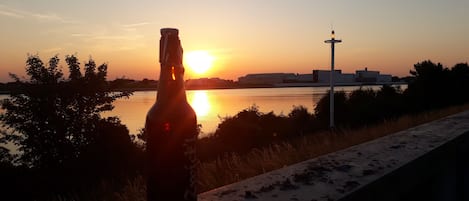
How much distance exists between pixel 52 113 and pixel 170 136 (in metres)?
23.2

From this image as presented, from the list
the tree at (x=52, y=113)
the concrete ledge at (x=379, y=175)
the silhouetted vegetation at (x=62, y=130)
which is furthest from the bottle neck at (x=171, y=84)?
the tree at (x=52, y=113)

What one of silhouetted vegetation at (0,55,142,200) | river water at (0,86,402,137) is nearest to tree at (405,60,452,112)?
river water at (0,86,402,137)

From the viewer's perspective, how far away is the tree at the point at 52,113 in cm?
2212

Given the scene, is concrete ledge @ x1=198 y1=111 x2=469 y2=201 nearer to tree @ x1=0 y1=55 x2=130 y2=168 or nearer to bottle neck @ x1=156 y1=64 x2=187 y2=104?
bottle neck @ x1=156 y1=64 x2=187 y2=104

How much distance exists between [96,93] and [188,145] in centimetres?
2458

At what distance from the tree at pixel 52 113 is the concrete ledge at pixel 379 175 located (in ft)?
67.7

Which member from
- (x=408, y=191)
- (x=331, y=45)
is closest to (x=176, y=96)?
(x=408, y=191)

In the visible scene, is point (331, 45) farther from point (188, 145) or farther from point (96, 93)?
point (188, 145)

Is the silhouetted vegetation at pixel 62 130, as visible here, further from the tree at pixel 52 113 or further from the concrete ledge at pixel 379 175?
the concrete ledge at pixel 379 175

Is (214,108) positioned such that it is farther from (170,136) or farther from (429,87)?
(170,136)

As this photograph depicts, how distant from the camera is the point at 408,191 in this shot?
95.8 inches

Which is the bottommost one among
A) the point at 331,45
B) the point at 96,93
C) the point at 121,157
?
the point at 121,157

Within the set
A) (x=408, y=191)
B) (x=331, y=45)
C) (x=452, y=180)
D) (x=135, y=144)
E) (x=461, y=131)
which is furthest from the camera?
(x=331, y=45)

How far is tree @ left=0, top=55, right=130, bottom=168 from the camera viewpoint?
2212 centimetres
